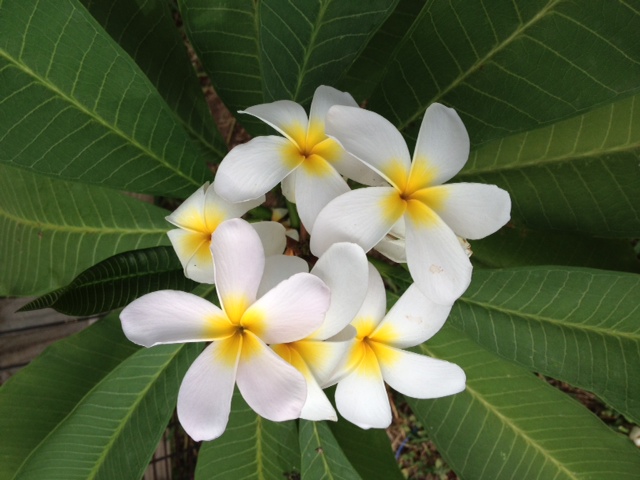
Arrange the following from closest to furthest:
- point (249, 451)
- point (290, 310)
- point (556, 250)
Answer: point (290, 310)
point (249, 451)
point (556, 250)

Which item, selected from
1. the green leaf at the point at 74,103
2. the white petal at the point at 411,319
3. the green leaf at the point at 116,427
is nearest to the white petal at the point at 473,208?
the white petal at the point at 411,319

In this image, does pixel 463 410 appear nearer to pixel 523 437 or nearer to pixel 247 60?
pixel 523 437

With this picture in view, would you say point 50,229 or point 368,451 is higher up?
point 50,229

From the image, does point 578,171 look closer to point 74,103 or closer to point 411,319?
point 411,319

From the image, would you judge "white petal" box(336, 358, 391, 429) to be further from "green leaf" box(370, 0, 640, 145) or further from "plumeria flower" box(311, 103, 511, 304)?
"green leaf" box(370, 0, 640, 145)

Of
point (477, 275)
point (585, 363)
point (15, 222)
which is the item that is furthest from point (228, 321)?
point (15, 222)

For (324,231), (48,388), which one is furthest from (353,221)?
(48,388)
